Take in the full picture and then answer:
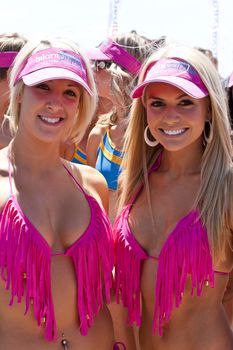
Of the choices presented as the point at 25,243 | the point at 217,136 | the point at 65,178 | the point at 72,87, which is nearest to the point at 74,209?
the point at 65,178

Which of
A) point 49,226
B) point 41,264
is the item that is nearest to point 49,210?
point 49,226

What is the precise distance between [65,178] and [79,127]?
0.73ft

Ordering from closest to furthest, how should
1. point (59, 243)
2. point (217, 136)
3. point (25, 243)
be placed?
point (25, 243) < point (59, 243) < point (217, 136)

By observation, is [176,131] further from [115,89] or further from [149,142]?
[115,89]

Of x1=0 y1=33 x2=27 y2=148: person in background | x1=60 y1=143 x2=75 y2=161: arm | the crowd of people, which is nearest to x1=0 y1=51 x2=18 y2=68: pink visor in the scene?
x1=0 y1=33 x2=27 y2=148: person in background

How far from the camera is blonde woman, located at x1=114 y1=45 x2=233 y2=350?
7.11ft

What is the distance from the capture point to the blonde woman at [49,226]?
6.63 ft

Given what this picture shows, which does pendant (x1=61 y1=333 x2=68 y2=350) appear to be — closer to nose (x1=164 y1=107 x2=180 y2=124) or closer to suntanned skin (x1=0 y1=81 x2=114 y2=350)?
suntanned skin (x1=0 y1=81 x2=114 y2=350)

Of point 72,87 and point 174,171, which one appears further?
point 174,171

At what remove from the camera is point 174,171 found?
240cm

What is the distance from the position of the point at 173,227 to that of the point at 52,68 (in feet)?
2.35

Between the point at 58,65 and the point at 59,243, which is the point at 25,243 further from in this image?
the point at 58,65

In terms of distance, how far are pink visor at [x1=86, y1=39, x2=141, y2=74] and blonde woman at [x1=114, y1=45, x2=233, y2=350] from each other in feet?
2.95

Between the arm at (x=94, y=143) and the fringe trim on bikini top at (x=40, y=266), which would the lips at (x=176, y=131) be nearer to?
the fringe trim on bikini top at (x=40, y=266)
